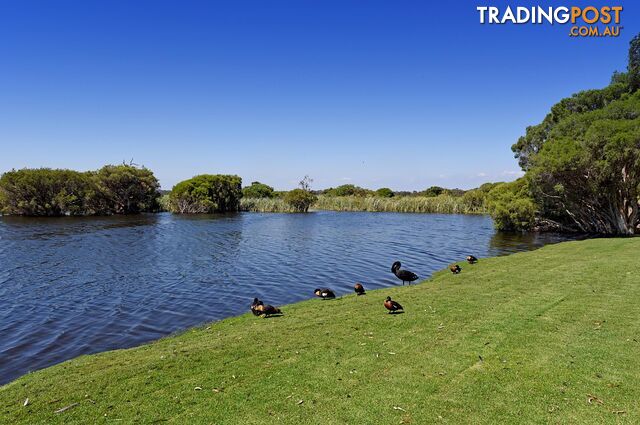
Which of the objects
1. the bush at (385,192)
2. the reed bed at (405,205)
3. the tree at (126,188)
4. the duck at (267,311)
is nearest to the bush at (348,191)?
the bush at (385,192)

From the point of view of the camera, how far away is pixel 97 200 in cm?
7394

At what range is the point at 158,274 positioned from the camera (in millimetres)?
23469

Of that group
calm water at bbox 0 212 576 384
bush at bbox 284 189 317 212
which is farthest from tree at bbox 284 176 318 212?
calm water at bbox 0 212 576 384

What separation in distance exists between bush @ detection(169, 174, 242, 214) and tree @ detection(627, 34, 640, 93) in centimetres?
7474

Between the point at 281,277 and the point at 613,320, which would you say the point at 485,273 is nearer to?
the point at 613,320

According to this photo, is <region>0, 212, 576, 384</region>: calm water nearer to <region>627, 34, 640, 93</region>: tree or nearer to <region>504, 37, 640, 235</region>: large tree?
<region>504, 37, 640, 235</region>: large tree

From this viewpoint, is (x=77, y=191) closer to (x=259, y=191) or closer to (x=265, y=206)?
(x=265, y=206)

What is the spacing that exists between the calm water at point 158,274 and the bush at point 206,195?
139 feet

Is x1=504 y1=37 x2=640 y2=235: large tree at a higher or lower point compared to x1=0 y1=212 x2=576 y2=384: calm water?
higher

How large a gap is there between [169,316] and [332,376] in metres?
10.2

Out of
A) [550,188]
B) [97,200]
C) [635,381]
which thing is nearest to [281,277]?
[635,381]

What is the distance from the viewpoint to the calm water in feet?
44.8

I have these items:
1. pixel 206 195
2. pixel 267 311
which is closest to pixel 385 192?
pixel 206 195

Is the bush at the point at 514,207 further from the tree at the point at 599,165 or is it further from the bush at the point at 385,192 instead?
the bush at the point at 385,192
